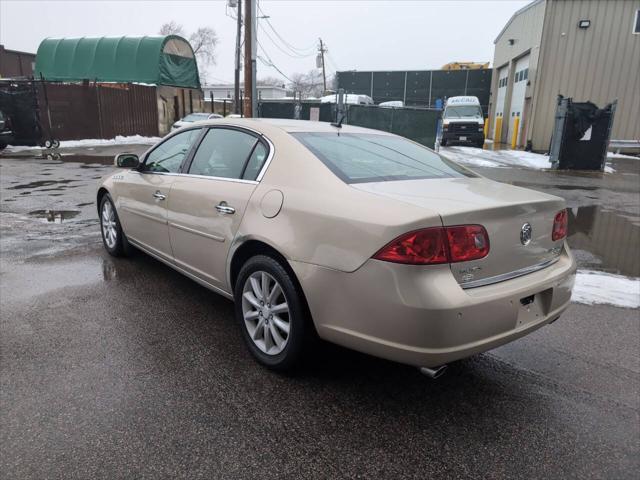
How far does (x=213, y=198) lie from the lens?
3328mm

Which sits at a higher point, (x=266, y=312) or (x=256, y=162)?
(x=256, y=162)

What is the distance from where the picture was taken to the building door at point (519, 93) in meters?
22.7

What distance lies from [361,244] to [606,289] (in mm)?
3473

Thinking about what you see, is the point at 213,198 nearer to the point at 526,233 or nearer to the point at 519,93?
the point at 526,233

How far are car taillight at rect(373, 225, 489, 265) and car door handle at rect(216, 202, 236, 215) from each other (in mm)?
1215

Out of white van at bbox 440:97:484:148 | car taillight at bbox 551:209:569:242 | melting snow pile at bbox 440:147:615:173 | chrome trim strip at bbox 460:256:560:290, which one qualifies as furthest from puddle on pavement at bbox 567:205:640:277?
white van at bbox 440:97:484:148

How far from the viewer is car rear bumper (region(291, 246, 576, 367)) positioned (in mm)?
2213

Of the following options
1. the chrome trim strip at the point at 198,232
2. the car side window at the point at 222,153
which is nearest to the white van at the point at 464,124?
the car side window at the point at 222,153

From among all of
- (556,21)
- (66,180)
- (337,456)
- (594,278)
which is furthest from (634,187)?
(66,180)

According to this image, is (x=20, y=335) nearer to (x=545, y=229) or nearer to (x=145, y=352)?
(x=145, y=352)

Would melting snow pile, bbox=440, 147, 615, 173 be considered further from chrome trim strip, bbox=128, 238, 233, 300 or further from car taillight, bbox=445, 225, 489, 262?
car taillight, bbox=445, 225, 489, 262

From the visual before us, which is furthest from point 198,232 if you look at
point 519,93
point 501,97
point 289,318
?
point 501,97

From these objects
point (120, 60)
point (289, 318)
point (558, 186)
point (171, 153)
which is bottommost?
point (558, 186)

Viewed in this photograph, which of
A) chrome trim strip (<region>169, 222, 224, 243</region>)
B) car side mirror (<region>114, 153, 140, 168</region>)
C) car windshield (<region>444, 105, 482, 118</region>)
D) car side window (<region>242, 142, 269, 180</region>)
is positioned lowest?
chrome trim strip (<region>169, 222, 224, 243</region>)
